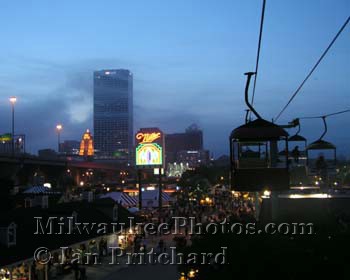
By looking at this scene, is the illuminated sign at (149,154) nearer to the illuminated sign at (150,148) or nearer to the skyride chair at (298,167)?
the illuminated sign at (150,148)

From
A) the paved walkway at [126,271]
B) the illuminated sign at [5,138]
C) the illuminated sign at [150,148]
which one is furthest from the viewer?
the illuminated sign at [5,138]

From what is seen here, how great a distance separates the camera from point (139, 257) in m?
29.0

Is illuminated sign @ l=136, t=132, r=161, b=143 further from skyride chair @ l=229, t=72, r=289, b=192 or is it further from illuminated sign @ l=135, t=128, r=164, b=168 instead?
skyride chair @ l=229, t=72, r=289, b=192

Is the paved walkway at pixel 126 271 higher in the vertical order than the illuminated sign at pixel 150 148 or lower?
lower

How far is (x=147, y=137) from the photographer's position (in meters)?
70.6

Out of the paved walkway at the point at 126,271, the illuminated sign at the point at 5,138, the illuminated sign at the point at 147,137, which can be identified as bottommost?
the paved walkway at the point at 126,271

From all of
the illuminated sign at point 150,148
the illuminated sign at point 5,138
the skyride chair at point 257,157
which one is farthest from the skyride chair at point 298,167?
the illuminated sign at point 5,138

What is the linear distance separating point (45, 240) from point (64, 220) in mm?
3299

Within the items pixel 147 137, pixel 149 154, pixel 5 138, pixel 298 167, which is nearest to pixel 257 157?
pixel 298 167

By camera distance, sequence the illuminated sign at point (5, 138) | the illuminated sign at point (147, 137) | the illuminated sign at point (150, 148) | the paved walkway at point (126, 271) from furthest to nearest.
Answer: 1. the illuminated sign at point (5, 138)
2. the illuminated sign at point (147, 137)
3. the illuminated sign at point (150, 148)
4. the paved walkway at point (126, 271)

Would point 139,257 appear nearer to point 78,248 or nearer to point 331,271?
point 78,248

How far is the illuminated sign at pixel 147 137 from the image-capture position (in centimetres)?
7025

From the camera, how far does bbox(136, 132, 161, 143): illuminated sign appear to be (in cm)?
7025

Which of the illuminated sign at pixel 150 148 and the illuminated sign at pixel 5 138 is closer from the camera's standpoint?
the illuminated sign at pixel 150 148
